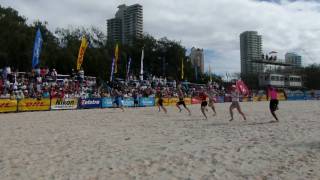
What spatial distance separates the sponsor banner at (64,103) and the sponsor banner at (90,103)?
56 cm

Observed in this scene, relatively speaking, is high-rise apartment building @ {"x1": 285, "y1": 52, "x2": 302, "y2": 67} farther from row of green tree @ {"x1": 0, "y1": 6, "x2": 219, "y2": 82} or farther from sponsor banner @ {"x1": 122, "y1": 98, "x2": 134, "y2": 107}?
sponsor banner @ {"x1": 122, "y1": 98, "x2": 134, "y2": 107}

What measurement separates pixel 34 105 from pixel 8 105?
2.18 meters

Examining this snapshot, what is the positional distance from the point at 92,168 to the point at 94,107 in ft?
91.4

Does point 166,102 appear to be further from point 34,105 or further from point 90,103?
point 34,105

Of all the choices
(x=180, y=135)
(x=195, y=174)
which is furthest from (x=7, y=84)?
(x=195, y=174)

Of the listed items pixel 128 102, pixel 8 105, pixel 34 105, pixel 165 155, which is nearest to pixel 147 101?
pixel 128 102

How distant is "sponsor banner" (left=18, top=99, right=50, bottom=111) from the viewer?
101ft

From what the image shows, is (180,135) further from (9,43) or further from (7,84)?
(9,43)

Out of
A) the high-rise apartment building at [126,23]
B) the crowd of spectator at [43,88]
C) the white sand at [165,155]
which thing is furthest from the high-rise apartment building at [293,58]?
the white sand at [165,155]

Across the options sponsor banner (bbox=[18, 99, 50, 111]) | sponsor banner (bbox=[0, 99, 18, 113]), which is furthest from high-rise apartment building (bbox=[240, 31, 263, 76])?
sponsor banner (bbox=[0, 99, 18, 113])

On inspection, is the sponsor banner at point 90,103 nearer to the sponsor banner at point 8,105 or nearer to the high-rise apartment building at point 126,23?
the sponsor banner at point 8,105

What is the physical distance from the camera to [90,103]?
117ft

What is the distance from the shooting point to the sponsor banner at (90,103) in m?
35.0

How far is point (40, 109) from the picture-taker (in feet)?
105
